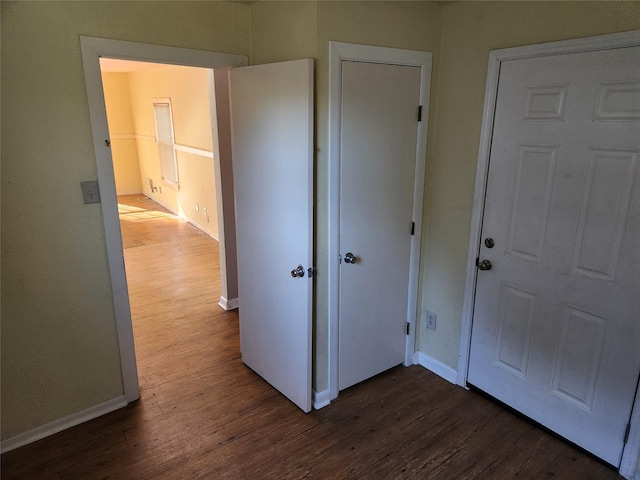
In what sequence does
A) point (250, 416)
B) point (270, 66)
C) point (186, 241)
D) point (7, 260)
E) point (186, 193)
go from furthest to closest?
point (186, 193)
point (186, 241)
point (250, 416)
point (270, 66)
point (7, 260)

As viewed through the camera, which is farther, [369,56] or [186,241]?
[186,241]

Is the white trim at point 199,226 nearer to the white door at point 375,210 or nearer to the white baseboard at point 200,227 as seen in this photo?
the white baseboard at point 200,227

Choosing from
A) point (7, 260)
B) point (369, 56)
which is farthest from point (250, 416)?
point (369, 56)

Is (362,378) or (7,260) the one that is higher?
(7,260)

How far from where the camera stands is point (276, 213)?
2.35 metres

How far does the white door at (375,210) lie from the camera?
227 centimetres

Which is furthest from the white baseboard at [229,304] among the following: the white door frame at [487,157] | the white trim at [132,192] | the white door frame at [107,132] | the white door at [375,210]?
the white trim at [132,192]

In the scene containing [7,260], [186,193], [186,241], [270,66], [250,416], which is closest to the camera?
[7,260]

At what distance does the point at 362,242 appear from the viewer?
2.47 metres

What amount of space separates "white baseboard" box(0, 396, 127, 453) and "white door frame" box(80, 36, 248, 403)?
0.28 ft

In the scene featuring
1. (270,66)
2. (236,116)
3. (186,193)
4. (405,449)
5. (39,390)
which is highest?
(270,66)

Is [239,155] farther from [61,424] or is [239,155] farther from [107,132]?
[61,424]

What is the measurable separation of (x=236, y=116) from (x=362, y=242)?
41.5 inches

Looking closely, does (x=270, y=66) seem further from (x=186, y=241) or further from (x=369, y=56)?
(x=186, y=241)
